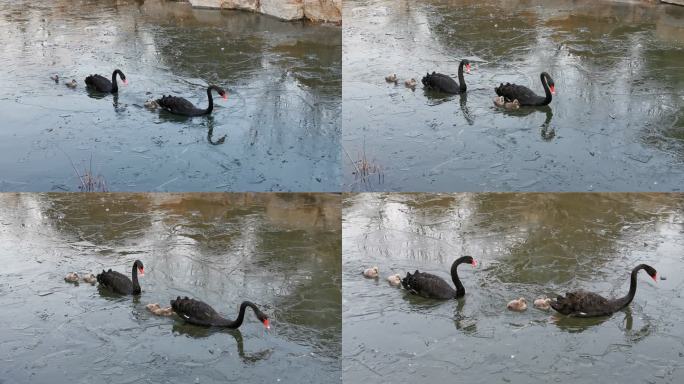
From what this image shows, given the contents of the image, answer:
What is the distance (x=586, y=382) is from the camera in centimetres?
620

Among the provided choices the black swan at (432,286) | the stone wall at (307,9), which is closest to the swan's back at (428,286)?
the black swan at (432,286)

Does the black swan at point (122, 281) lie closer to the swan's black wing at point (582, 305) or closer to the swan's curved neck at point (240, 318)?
the swan's curved neck at point (240, 318)


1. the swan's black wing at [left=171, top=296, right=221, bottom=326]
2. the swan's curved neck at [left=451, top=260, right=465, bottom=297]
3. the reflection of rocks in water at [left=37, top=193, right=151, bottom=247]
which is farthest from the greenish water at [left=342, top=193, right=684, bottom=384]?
the reflection of rocks in water at [left=37, top=193, right=151, bottom=247]

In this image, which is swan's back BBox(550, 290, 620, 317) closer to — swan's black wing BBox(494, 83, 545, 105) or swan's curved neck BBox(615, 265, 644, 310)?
swan's curved neck BBox(615, 265, 644, 310)

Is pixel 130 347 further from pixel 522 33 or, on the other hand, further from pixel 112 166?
pixel 522 33

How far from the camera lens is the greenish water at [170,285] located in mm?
6547

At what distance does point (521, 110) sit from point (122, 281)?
4.52 meters

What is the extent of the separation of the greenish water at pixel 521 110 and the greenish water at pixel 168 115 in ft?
1.48

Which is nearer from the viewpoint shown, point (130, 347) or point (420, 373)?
point (420, 373)

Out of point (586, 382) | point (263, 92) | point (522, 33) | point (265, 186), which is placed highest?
point (522, 33)

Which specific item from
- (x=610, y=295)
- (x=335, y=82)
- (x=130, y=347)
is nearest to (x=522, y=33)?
(x=335, y=82)

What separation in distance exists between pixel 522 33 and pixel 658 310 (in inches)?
235

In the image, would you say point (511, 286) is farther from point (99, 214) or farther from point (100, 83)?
point (100, 83)

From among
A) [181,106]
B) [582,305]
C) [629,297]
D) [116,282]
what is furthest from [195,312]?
[629,297]
